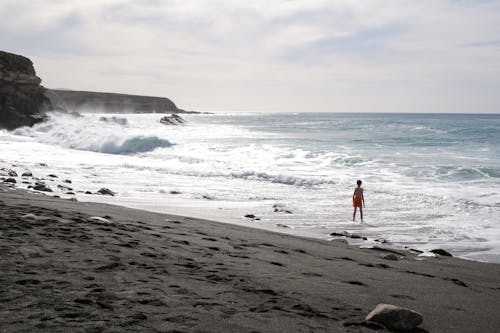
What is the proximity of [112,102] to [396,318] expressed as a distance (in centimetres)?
13952

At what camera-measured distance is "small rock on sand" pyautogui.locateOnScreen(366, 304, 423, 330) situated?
3312mm

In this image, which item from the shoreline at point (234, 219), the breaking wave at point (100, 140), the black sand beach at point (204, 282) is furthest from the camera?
the breaking wave at point (100, 140)

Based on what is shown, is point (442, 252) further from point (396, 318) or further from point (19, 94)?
point (19, 94)

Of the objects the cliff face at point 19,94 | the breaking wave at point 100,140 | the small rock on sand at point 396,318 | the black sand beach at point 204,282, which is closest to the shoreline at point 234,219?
the black sand beach at point 204,282

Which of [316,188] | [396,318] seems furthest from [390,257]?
[316,188]

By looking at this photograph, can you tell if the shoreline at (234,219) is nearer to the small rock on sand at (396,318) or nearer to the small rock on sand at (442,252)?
the small rock on sand at (442,252)

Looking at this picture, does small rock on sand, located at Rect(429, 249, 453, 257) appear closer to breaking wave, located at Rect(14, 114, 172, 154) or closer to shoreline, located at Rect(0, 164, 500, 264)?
shoreline, located at Rect(0, 164, 500, 264)

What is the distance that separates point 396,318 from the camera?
333cm

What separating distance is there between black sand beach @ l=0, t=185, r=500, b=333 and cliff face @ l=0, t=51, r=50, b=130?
37.2 meters

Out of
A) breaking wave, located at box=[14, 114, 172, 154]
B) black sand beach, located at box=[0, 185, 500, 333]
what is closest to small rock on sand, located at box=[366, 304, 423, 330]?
black sand beach, located at box=[0, 185, 500, 333]

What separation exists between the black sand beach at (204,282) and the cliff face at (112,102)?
11466cm

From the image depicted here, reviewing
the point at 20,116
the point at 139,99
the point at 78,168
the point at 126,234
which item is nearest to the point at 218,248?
the point at 126,234

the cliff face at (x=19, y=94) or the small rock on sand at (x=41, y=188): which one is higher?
the cliff face at (x=19, y=94)

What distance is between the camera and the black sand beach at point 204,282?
10.3ft
